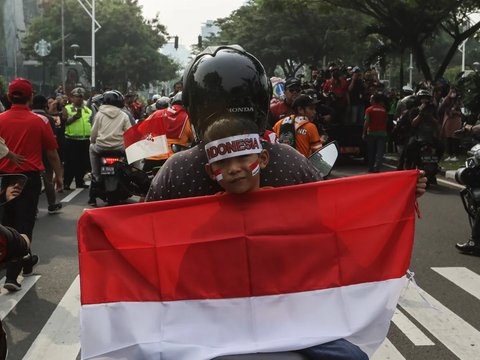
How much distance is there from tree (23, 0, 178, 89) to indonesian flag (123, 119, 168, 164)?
5237 centimetres

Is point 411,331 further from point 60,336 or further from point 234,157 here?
point 234,157

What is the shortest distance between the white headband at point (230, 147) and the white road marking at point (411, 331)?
9.69 feet

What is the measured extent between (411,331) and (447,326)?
1.09 feet

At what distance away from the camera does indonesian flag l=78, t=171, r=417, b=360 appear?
6.99ft

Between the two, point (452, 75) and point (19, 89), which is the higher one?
point (19, 89)

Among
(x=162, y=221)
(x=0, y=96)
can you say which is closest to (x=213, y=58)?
(x=162, y=221)

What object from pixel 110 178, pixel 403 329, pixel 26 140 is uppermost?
pixel 26 140

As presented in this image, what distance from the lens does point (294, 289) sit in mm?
2219

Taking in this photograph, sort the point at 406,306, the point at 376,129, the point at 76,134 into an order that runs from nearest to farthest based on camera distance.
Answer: the point at 406,306 → the point at 76,134 → the point at 376,129

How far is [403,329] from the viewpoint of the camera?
195 inches

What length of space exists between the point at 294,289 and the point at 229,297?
209mm

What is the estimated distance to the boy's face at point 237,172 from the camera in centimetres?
218

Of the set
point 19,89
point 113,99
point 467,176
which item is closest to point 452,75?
point 113,99

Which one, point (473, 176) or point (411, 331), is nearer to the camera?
point (411, 331)
